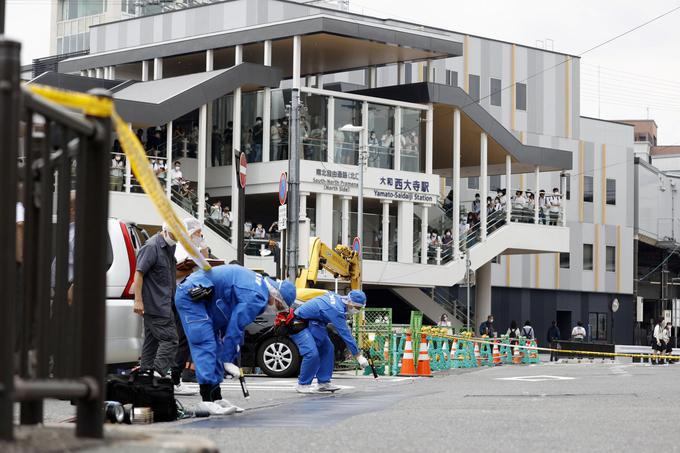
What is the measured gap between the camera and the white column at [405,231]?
45375 mm

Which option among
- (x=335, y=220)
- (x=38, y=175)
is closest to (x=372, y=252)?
(x=335, y=220)

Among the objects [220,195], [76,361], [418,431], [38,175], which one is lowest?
[418,431]

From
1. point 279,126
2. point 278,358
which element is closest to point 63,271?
point 278,358

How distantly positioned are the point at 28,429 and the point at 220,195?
129 ft

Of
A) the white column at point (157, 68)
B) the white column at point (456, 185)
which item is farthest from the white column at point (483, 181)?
the white column at point (157, 68)

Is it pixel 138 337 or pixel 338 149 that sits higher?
pixel 338 149

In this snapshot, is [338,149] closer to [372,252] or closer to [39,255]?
[372,252]

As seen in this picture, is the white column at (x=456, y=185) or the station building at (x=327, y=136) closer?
the station building at (x=327, y=136)

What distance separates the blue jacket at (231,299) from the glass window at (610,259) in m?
63.3

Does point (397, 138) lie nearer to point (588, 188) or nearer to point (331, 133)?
point (331, 133)

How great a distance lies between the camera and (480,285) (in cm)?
5431

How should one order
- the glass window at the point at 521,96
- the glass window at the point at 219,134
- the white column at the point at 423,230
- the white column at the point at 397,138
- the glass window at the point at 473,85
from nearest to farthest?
the glass window at the point at 219,134 < the white column at the point at 397,138 < the white column at the point at 423,230 < the glass window at the point at 473,85 < the glass window at the point at 521,96

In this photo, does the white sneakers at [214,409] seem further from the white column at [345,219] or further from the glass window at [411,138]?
the glass window at [411,138]

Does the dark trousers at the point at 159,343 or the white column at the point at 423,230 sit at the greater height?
the white column at the point at 423,230
